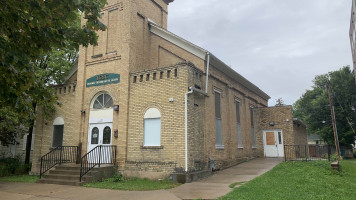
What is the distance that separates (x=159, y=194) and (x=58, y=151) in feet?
28.0

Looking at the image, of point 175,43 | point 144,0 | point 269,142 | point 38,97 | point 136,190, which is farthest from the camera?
point 269,142

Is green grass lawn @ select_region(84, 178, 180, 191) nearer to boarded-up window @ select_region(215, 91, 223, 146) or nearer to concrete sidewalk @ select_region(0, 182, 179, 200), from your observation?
concrete sidewalk @ select_region(0, 182, 179, 200)

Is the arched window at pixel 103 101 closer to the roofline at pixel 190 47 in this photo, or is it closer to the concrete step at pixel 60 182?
the concrete step at pixel 60 182

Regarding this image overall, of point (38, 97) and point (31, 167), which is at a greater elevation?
point (38, 97)

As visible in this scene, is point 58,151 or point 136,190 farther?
point 58,151

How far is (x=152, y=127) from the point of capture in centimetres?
1234

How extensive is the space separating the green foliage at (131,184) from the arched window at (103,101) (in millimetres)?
3765

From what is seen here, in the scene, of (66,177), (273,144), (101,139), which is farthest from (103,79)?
(273,144)

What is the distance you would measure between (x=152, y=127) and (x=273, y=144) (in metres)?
12.2

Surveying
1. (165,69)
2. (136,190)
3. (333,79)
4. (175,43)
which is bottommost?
(136,190)

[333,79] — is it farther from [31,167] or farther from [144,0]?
[31,167]

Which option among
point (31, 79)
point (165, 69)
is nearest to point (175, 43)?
point (165, 69)

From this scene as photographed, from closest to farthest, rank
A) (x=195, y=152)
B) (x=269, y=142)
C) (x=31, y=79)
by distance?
(x=31, y=79), (x=195, y=152), (x=269, y=142)

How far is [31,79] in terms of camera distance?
6387 mm
